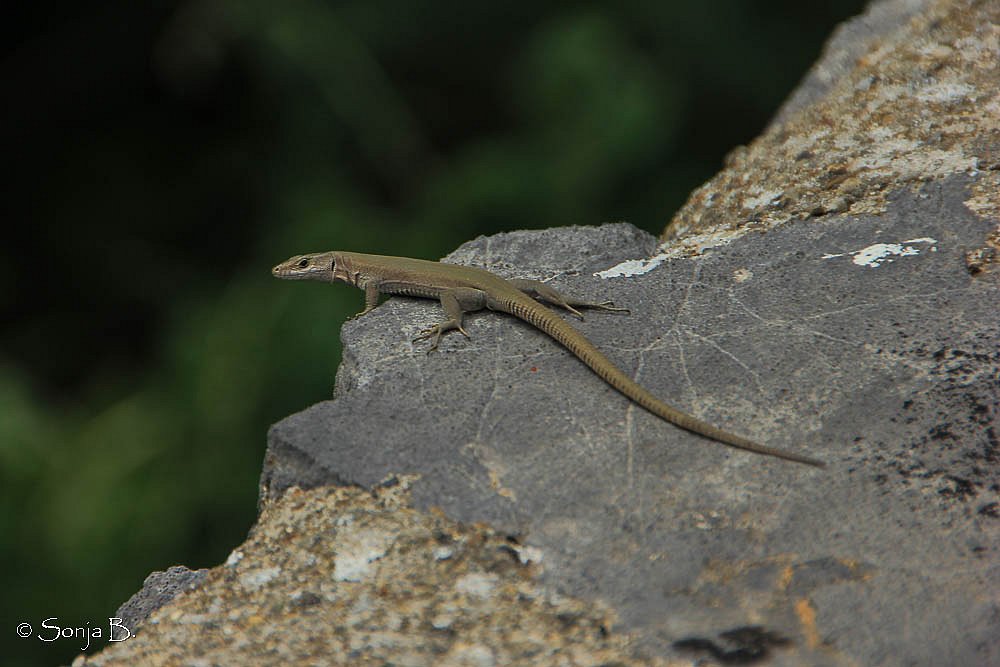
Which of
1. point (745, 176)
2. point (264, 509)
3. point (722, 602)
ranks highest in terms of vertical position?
point (745, 176)

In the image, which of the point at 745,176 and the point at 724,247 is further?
the point at 745,176

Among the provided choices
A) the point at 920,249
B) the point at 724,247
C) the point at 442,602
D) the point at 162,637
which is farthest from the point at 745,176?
the point at 162,637

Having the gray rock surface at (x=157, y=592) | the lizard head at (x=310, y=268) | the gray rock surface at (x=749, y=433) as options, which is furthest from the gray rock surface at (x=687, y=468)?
the lizard head at (x=310, y=268)

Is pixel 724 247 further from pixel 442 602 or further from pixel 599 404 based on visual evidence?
pixel 442 602

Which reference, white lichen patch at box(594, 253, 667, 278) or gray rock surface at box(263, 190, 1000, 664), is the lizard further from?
white lichen patch at box(594, 253, 667, 278)

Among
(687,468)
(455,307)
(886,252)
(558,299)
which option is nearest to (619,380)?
(687,468)

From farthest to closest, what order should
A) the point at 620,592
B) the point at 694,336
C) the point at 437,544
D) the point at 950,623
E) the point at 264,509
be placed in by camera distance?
the point at 694,336 < the point at 264,509 < the point at 437,544 < the point at 620,592 < the point at 950,623

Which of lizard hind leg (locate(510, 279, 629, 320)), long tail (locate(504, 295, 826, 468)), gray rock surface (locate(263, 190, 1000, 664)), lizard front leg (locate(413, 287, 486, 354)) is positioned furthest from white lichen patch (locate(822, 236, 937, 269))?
lizard front leg (locate(413, 287, 486, 354))
